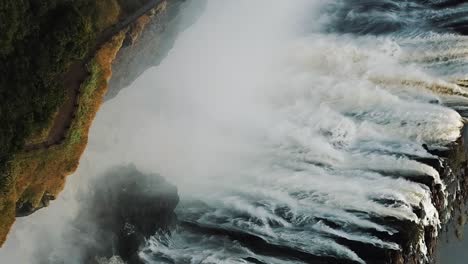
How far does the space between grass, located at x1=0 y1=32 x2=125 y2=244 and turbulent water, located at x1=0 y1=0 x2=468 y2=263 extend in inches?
85.5

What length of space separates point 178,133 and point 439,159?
7.69 metres

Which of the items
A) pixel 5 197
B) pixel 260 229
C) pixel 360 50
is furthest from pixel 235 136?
pixel 5 197

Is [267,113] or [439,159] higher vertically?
[267,113]

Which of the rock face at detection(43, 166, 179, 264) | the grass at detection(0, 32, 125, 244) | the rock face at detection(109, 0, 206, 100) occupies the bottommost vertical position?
the rock face at detection(43, 166, 179, 264)

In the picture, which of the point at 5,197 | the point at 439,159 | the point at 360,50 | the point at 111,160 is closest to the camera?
the point at 5,197

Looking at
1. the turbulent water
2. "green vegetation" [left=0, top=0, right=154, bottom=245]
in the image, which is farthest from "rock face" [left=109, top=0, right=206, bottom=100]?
the turbulent water

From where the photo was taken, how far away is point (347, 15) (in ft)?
58.0

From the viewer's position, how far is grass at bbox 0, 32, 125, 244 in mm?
11828

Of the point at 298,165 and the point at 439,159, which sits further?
the point at 298,165

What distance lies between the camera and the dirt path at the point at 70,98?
1198 centimetres

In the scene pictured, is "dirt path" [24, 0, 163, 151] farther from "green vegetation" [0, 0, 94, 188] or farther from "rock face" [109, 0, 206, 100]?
"rock face" [109, 0, 206, 100]

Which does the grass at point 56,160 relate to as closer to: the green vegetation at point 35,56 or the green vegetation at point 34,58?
the green vegetation at point 35,56

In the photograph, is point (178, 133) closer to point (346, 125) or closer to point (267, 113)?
point (267, 113)

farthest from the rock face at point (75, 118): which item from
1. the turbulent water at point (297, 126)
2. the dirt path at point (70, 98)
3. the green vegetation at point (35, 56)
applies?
the turbulent water at point (297, 126)
